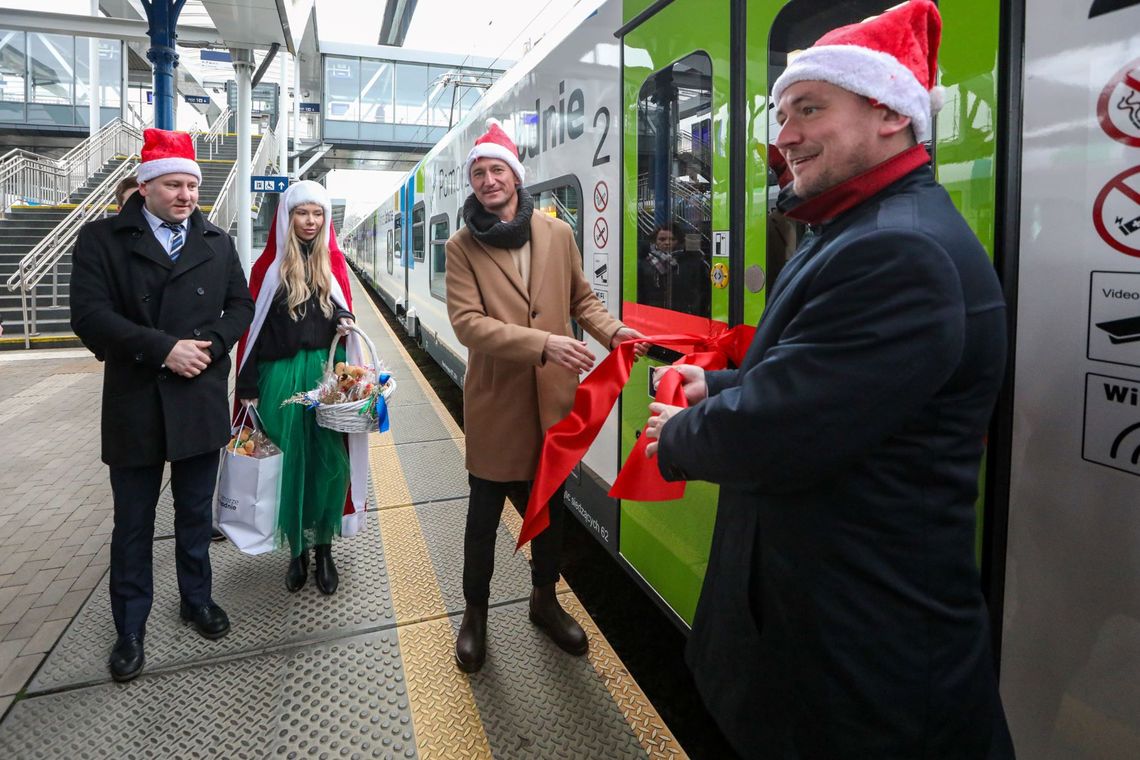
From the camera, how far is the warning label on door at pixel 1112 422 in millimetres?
1209

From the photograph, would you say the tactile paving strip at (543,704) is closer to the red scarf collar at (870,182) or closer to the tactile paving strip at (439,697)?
the tactile paving strip at (439,697)

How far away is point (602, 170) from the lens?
316 cm

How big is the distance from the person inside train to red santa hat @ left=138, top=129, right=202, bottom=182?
1.03 m

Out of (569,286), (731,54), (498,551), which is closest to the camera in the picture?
(731,54)

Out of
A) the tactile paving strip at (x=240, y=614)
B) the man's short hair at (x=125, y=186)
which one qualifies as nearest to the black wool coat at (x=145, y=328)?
the man's short hair at (x=125, y=186)

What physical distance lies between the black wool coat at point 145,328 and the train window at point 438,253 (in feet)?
15.8

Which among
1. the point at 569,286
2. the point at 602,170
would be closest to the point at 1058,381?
the point at 569,286

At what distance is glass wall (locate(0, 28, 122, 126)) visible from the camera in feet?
72.5

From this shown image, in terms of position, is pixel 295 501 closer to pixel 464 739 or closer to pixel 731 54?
pixel 464 739

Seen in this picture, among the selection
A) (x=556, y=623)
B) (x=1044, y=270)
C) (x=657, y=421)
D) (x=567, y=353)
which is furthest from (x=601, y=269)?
(x=1044, y=270)

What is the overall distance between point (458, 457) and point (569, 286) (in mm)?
2978

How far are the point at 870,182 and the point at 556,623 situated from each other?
2.12 meters

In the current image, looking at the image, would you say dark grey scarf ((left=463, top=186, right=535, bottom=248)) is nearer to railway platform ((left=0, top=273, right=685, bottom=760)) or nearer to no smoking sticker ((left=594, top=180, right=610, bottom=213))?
no smoking sticker ((left=594, top=180, right=610, bottom=213))

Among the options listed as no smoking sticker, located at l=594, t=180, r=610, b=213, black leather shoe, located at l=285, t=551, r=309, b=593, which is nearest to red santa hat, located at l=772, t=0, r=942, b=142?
no smoking sticker, located at l=594, t=180, r=610, b=213
